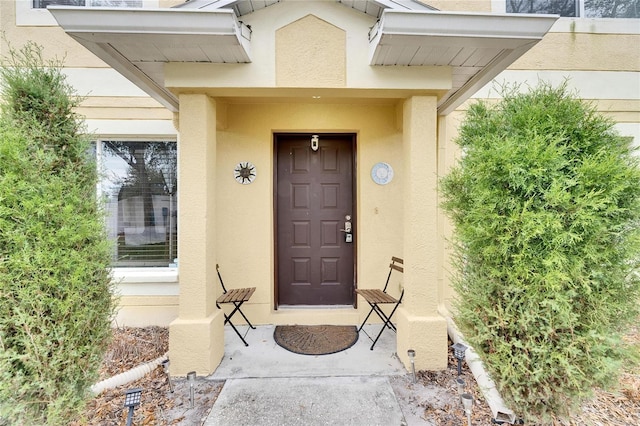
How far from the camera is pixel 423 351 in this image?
2.64m

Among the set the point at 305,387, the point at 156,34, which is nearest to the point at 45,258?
the point at 156,34

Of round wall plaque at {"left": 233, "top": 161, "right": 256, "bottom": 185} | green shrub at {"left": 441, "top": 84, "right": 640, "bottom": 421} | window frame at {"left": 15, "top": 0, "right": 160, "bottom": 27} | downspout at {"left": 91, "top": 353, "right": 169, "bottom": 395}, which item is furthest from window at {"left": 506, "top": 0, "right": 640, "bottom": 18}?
downspout at {"left": 91, "top": 353, "right": 169, "bottom": 395}

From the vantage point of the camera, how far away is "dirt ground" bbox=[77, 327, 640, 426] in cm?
207

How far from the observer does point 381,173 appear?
3641 millimetres

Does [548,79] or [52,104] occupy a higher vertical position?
[548,79]

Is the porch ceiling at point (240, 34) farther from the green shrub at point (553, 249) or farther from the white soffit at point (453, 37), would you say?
the green shrub at point (553, 249)

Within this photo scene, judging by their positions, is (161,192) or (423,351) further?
(161,192)

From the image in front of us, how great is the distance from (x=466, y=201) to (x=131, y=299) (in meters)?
4.13

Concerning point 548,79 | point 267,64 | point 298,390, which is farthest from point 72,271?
point 548,79

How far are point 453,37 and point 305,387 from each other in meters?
3.11

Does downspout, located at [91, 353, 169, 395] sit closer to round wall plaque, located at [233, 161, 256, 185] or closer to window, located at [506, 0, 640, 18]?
round wall plaque, located at [233, 161, 256, 185]

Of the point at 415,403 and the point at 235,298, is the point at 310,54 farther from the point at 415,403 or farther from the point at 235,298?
the point at 415,403

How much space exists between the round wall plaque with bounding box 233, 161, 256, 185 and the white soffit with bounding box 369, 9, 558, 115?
192cm

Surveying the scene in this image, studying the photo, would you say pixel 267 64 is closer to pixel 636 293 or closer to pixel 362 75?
pixel 362 75
